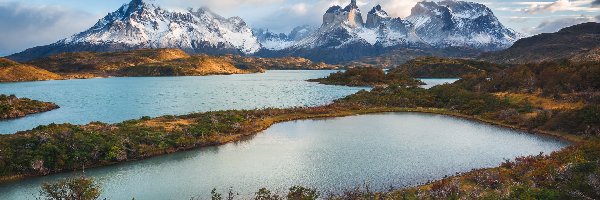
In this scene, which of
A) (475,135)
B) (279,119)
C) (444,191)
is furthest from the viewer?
(279,119)

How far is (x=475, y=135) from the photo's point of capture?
62406mm

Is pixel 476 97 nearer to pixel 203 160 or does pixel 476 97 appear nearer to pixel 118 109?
pixel 203 160

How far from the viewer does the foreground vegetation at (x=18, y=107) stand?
88.1 meters

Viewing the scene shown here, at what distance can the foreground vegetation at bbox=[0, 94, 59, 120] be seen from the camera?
8806 cm

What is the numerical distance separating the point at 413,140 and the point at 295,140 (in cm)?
1605

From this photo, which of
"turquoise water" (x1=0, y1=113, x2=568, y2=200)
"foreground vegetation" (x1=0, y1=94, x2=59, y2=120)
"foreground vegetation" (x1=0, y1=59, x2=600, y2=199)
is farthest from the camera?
"foreground vegetation" (x1=0, y1=94, x2=59, y2=120)

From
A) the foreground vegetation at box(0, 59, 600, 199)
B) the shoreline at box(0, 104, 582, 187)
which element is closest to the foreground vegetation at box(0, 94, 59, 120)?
the foreground vegetation at box(0, 59, 600, 199)

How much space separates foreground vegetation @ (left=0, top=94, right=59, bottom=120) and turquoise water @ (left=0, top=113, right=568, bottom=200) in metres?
58.3

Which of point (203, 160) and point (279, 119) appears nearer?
point (203, 160)

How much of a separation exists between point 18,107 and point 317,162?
8029 centimetres

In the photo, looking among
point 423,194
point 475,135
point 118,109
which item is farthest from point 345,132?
point 118,109

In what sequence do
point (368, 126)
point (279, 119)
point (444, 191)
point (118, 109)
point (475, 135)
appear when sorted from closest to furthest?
point (444, 191)
point (475, 135)
point (368, 126)
point (279, 119)
point (118, 109)

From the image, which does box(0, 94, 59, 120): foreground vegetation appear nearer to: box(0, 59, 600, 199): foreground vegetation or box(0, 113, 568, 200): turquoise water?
box(0, 59, 600, 199): foreground vegetation

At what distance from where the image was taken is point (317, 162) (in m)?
45.8
